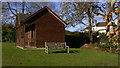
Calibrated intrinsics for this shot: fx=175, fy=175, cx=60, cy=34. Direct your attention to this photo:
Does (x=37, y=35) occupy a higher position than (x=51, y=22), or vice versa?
(x=51, y=22)

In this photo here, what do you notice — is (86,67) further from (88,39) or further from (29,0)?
(29,0)

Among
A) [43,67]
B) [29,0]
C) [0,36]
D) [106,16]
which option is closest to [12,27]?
[0,36]

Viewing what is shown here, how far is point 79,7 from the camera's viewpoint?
26922 mm

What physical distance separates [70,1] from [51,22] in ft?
20.3

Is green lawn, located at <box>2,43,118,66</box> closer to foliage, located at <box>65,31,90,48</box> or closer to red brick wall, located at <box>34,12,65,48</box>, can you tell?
red brick wall, located at <box>34,12,65,48</box>

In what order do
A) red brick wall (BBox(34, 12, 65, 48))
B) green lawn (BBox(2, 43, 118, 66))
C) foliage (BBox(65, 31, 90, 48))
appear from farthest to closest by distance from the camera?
foliage (BBox(65, 31, 90, 48))
red brick wall (BBox(34, 12, 65, 48))
green lawn (BBox(2, 43, 118, 66))

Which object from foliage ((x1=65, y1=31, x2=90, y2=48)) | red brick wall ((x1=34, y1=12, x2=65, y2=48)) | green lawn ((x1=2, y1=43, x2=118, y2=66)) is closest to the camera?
green lawn ((x1=2, y1=43, x2=118, y2=66))

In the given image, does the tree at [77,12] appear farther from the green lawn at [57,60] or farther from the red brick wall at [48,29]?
the green lawn at [57,60]

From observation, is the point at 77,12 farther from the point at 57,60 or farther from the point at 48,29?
the point at 57,60

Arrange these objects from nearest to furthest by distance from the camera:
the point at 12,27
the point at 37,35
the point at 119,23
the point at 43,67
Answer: the point at 119,23
the point at 43,67
the point at 37,35
the point at 12,27

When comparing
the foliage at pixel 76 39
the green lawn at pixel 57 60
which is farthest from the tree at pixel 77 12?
the green lawn at pixel 57 60

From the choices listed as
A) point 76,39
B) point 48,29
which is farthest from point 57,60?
point 76,39

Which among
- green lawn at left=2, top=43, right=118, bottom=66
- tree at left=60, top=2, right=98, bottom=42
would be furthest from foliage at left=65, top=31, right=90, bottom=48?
green lawn at left=2, top=43, right=118, bottom=66

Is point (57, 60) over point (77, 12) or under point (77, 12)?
under
